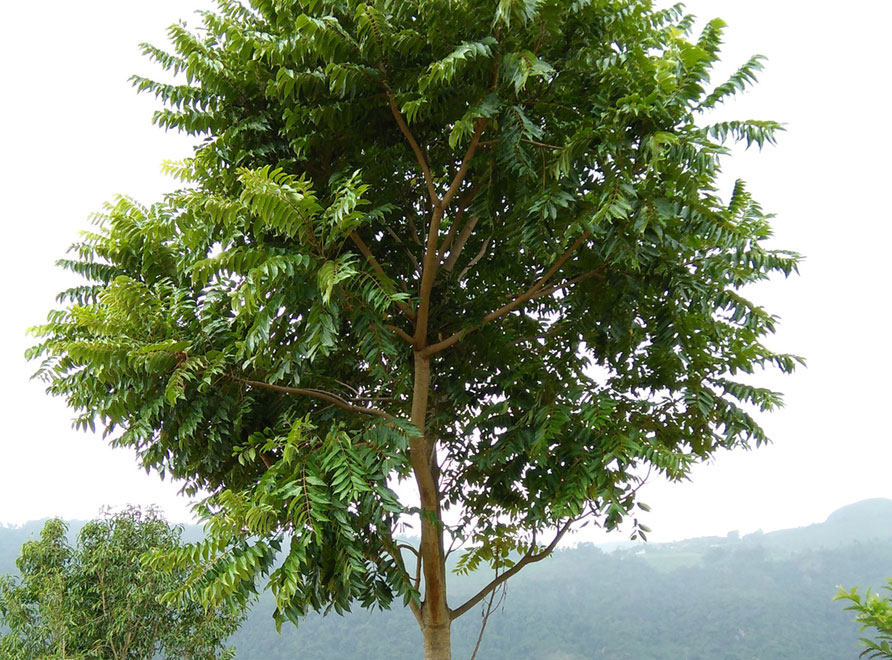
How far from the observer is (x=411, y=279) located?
622 cm

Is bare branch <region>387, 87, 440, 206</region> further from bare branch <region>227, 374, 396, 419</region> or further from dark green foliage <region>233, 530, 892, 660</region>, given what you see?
dark green foliage <region>233, 530, 892, 660</region>

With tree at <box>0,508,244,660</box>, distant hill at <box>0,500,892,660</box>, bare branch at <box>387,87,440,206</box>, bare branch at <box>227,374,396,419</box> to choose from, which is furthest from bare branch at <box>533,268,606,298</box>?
distant hill at <box>0,500,892,660</box>

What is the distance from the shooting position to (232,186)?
17.5 feet

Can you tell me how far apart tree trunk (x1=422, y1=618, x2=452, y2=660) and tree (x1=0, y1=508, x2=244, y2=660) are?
4671 mm

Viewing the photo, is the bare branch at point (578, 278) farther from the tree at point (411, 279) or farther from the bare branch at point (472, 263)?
the bare branch at point (472, 263)

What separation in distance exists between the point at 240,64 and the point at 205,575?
349 centimetres

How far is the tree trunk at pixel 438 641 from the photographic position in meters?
5.86

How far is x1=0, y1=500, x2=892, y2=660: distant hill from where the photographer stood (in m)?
19.6

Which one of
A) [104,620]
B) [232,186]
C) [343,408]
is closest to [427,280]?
[343,408]

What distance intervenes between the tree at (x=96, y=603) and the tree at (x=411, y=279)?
432 cm

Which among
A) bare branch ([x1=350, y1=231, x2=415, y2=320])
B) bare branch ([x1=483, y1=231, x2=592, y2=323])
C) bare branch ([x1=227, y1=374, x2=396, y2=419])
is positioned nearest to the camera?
bare branch ([x1=350, y1=231, x2=415, y2=320])

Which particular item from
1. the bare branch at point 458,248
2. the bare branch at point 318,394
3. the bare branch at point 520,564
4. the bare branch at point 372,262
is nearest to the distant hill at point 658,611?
the bare branch at point 520,564

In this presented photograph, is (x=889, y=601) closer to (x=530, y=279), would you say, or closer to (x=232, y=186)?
(x=530, y=279)

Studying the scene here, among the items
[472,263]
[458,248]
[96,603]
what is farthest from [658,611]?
[458,248]
